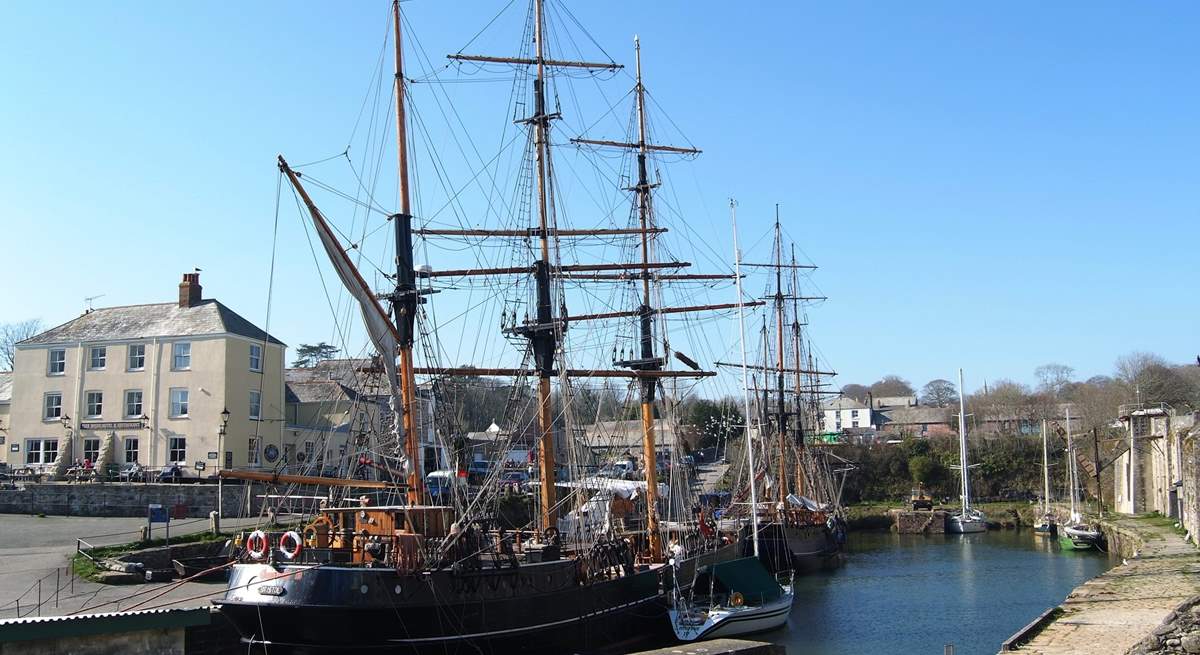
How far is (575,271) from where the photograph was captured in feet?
130

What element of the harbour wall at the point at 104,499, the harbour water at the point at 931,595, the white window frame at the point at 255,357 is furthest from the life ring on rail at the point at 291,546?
the white window frame at the point at 255,357

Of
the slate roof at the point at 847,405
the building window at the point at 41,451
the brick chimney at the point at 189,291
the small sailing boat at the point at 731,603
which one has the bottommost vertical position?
the small sailing boat at the point at 731,603

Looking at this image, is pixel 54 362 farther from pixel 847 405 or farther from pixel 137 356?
pixel 847 405

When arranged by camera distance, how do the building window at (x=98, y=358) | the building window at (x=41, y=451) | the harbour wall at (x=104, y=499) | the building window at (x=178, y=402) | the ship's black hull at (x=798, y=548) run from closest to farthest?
1. the harbour wall at (x=104, y=499)
2. the building window at (x=178, y=402)
3. the building window at (x=41, y=451)
4. the building window at (x=98, y=358)
5. the ship's black hull at (x=798, y=548)

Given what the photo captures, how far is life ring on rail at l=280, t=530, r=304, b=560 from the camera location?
2100 centimetres

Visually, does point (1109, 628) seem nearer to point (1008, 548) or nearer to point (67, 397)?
point (1008, 548)

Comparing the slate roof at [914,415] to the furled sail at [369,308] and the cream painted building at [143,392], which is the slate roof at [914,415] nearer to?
the cream painted building at [143,392]

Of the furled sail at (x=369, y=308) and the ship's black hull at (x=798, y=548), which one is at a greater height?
the furled sail at (x=369, y=308)

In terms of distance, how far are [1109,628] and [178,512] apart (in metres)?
32.6

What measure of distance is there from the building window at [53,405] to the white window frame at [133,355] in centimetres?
380

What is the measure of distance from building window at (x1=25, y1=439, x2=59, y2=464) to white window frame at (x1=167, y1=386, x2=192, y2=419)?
19.6 feet

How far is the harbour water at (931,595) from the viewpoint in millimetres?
30688

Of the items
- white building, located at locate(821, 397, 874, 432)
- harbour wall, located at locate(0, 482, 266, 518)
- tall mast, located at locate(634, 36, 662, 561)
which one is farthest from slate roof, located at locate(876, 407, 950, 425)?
harbour wall, located at locate(0, 482, 266, 518)

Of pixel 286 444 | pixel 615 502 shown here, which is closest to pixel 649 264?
pixel 615 502
